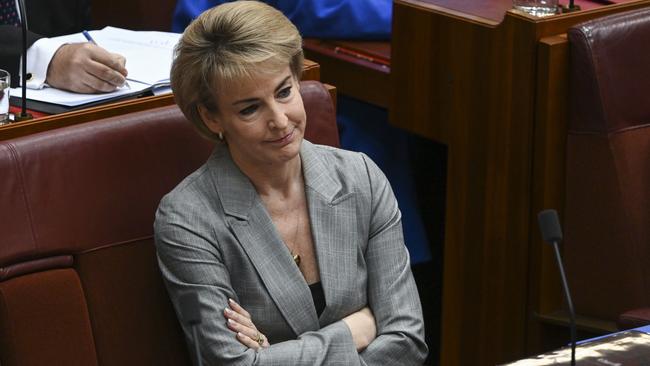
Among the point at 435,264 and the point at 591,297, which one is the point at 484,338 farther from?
A: the point at 435,264

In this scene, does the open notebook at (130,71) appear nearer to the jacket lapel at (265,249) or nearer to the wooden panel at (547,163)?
the jacket lapel at (265,249)

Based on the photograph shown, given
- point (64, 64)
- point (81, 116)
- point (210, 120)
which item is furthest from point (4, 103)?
point (210, 120)

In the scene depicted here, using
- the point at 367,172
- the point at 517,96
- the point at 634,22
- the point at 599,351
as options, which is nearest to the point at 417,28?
the point at 517,96

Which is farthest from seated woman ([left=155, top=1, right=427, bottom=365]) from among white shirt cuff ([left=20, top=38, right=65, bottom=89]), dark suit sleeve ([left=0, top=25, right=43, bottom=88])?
dark suit sleeve ([left=0, top=25, right=43, bottom=88])

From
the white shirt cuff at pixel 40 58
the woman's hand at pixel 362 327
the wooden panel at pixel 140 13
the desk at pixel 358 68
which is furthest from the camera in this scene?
the wooden panel at pixel 140 13

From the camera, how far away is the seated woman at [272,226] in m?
1.94

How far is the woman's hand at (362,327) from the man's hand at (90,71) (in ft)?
2.09

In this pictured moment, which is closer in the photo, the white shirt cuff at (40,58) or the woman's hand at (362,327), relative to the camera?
the woman's hand at (362,327)

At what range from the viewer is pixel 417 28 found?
8.96 ft

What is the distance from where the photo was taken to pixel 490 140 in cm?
261

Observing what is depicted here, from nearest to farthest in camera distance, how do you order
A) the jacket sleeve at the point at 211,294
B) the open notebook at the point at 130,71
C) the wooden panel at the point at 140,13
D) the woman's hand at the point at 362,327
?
the jacket sleeve at the point at 211,294 → the woman's hand at the point at 362,327 → the open notebook at the point at 130,71 → the wooden panel at the point at 140,13

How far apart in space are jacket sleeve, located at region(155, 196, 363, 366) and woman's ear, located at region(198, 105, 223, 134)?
144mm

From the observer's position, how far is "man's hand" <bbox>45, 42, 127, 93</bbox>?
224cm

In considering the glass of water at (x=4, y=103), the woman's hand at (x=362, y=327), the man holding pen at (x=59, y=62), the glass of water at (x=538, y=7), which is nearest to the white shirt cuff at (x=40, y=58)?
the man holding pen at (x=59, y=62)
